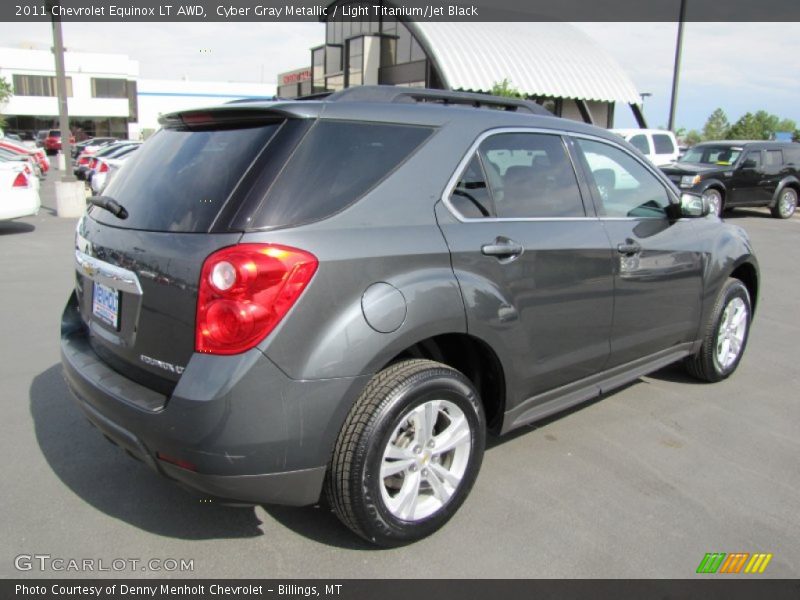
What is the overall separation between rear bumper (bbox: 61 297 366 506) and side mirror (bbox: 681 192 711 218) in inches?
106

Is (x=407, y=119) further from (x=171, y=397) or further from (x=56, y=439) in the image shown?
(x=56, y=439)

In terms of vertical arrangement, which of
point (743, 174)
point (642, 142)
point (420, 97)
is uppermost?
point (420, 97)

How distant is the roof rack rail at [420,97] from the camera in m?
2.98

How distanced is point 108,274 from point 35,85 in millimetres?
74875

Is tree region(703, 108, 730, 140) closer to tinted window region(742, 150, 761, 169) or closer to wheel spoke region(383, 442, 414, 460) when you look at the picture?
tinted window region(742, 150, 761, 169)

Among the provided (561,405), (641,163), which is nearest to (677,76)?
(641,163)

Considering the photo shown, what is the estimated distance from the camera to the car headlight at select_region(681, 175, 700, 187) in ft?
49.9

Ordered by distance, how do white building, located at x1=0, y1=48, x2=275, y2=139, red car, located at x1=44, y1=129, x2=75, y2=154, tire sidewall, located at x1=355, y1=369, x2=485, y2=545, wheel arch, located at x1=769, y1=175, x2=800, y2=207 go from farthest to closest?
white building, located at x1=0, y1=48, x2=275, y2=139 → red car, located at x1=44, y1=129, x2=75, y2=154 → wheel arch, located at x1=769, y1=175, x2=800, y2=207 → tire sidewall, located at x1=355, y1=369, x2=485, y2=545

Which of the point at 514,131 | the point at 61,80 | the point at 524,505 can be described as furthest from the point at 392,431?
the point at 61,80

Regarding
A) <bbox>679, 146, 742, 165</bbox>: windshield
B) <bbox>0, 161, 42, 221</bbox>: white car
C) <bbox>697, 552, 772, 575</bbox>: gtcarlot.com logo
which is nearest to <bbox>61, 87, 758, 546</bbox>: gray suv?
<bbox>697, 552, 772, 575</bbox>: gtcarlot.com logo

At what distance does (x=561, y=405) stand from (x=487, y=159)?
4.42 feet

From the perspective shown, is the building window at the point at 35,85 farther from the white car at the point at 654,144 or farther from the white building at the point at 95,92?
the white car at the point at 654,144

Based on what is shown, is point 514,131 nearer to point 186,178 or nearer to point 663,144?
point 186,178

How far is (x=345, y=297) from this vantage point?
2484mm
